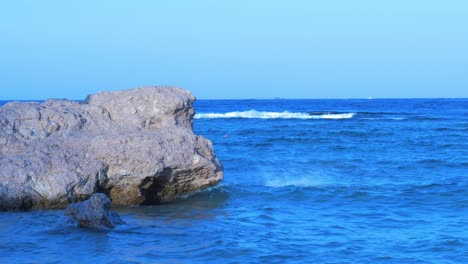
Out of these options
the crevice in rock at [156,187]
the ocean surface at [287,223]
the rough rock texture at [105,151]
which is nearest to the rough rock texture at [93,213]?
the ocean surface at [287,223]

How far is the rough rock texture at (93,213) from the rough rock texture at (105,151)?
2.41 feet

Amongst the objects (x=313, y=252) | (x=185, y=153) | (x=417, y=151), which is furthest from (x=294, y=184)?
(x=417, y=151)

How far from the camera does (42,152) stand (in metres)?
9.23

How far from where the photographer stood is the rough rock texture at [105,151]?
8.91 m

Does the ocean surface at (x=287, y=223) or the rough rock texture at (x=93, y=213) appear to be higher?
the rough rock texture at (x=93, y=213)

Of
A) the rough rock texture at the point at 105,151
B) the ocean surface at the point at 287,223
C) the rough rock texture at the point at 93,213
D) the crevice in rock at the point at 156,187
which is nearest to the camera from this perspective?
the ocean surface at the point at 287,223

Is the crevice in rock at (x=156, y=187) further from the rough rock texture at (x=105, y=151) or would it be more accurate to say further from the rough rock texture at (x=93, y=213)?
the rough rock texture at (x=93, y=213)

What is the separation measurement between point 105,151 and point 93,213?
141cm

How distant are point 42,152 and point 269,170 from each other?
6.04 m

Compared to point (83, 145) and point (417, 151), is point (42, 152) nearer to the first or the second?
point (83, 145)

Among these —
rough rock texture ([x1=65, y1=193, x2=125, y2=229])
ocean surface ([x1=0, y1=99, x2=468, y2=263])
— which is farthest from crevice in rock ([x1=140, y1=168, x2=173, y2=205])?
rough rock texture ([x1=65, y1=193, x2=125, y2=229])

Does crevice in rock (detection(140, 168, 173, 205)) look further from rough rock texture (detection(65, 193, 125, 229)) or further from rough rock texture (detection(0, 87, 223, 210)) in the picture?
rough rock texture (detection(65, 193, 125, 229))

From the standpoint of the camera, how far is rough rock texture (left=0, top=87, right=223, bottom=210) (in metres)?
8.91

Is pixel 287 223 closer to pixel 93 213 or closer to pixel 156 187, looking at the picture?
pixel 156 187
